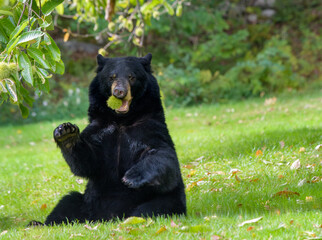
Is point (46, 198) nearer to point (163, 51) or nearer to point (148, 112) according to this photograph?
point (148, 112)

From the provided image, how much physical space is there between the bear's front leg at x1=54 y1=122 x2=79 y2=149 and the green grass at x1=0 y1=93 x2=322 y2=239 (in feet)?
2.19

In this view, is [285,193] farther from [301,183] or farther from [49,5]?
[49,5]

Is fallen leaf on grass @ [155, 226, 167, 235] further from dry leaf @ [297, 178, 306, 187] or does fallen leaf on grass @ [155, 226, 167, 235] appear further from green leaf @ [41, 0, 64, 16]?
dry leaf @ [297, 178, 306, 187]

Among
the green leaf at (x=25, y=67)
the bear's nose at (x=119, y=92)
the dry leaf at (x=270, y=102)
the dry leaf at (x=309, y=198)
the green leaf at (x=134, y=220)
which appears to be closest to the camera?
the green leaf at (x=25, y=67)

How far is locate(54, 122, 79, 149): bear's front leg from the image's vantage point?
3855 mm

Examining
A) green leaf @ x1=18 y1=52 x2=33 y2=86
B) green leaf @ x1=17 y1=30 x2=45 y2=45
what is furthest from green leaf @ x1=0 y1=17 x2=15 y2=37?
green leaf @ x1=17 y1=30 x2=45 y2=45

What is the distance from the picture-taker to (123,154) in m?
4.13

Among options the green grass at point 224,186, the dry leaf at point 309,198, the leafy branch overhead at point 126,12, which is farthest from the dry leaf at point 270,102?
the dry leaf at point 309,198

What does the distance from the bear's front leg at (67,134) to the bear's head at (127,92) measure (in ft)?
1.33

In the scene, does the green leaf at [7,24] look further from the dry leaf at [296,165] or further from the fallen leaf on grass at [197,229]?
the dry leaf at [296,165]

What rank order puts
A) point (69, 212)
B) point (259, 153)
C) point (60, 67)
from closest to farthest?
1. point (60, 67)
2. point (69, 212)
3. point (259, 153)

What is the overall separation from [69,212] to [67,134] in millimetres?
821

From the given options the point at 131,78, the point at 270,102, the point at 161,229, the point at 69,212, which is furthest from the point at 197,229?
the point at 270,102

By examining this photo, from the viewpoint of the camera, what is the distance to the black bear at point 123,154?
12.7 ft
